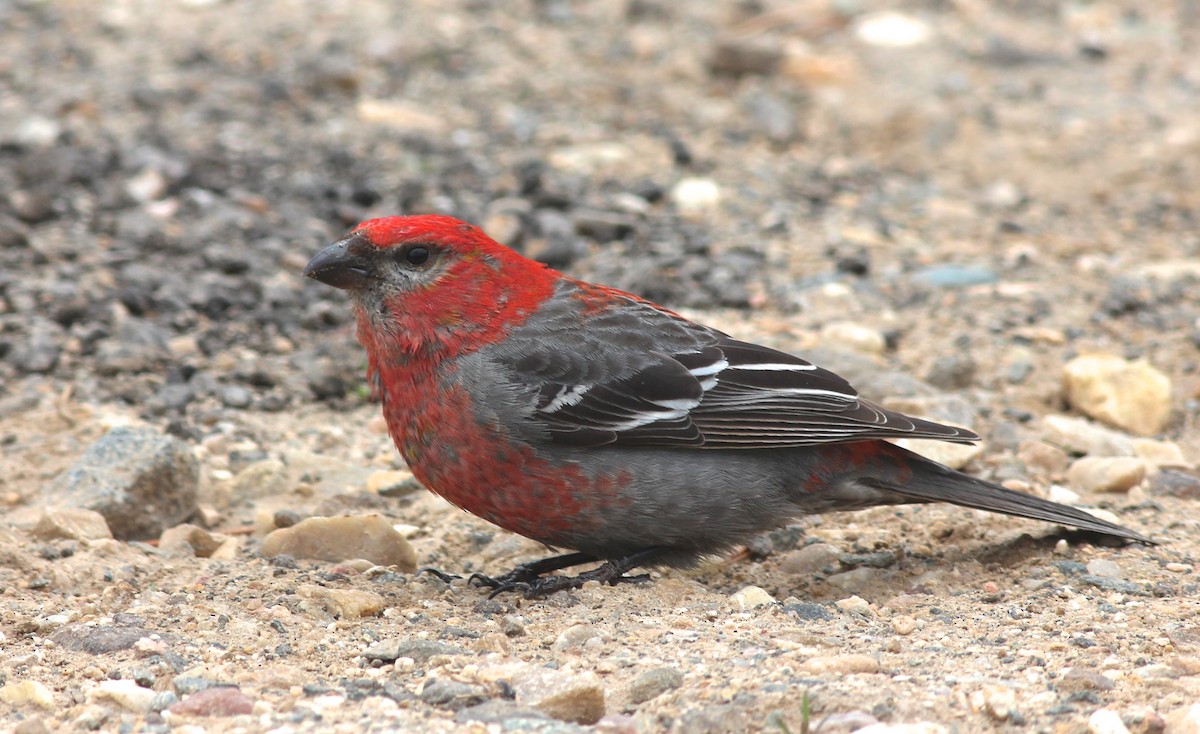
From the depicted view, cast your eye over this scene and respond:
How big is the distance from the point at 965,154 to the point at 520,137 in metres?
2.63

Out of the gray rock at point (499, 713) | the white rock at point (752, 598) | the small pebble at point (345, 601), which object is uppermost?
the gray rock at point (499, 713)

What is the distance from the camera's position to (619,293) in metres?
5.05

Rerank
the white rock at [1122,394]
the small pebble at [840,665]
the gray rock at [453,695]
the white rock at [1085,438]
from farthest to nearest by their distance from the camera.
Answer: the white rock at [1122,394] < the white rock at [1085,438] < the small pebble at [840,665] < the gray rock at [453,695]

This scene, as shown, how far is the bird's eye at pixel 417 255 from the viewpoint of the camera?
4.68 meters

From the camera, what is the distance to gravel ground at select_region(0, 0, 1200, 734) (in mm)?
3594

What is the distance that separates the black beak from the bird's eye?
0.13 m

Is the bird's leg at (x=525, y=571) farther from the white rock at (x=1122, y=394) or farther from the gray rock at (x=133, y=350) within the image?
the white rock at (x=1122, y=394)

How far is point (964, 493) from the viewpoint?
4633 mm

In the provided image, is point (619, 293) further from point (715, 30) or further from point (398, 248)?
point (715, 30)

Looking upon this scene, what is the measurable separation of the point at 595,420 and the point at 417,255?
0.79 m

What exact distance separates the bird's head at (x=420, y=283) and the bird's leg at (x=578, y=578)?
2.45 ft

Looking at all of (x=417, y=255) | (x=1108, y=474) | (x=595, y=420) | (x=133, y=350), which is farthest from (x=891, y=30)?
(x=595, y=420)

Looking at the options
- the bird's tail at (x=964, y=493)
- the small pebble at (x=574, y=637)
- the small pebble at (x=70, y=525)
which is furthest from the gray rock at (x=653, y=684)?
the small pebble at (x=70, y=525)

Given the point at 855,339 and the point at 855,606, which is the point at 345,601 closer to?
the point at 855,606
